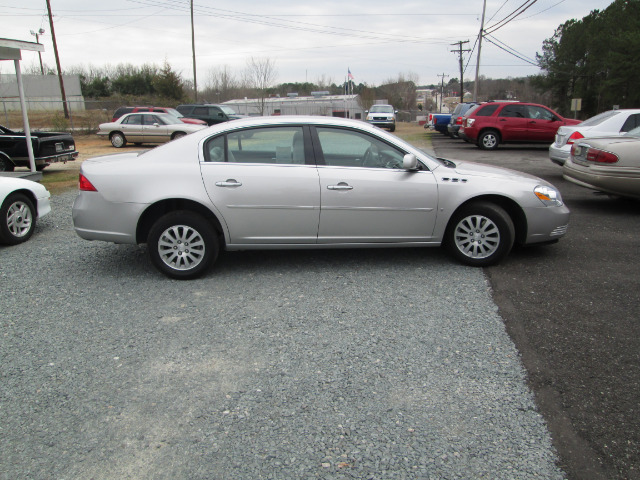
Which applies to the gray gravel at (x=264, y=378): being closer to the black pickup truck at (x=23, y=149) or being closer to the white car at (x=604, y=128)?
the white car at (x=604, y=128)

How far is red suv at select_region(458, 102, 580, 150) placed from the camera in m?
17.8

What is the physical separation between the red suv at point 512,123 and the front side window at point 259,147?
14818mm

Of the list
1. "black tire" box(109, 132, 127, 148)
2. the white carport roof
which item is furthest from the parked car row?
"black tire" box(109, 132, 127, 148)

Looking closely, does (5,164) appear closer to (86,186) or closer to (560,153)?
(86,186)

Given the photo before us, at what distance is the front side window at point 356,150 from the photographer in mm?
5195

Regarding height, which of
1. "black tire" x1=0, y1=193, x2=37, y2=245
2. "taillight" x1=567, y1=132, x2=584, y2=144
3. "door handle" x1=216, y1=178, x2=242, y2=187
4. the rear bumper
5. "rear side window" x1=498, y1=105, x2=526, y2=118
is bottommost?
"black tire" x1=0, y1=193, x2=37, y2=245

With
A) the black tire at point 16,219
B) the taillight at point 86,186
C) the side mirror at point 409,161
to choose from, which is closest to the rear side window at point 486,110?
the side mirror at point 409,161

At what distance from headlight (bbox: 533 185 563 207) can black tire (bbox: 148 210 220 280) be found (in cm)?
344

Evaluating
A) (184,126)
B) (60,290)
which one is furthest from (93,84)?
(60,290)

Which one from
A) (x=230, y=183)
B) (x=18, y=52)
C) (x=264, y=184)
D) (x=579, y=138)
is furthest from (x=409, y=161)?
(x=18, y=52)

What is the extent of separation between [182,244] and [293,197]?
47.4 inches

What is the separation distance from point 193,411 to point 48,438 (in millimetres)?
766

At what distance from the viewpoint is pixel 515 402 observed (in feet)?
9.88

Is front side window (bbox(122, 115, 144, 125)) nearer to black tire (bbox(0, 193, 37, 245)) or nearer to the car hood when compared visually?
black tire (bbox(0, 193, 37, 245))
